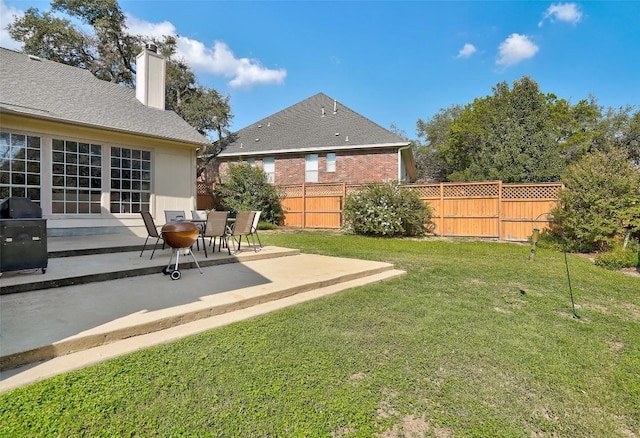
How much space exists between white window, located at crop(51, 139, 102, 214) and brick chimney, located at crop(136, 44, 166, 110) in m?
3.05

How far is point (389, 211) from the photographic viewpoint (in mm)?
11766

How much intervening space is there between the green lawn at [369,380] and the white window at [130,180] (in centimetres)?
748

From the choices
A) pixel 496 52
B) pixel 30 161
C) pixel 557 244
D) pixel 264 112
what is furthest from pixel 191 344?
pixel 496 52

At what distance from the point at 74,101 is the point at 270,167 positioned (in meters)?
10.7

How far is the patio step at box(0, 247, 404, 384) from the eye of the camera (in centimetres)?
257

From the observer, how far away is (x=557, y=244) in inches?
376

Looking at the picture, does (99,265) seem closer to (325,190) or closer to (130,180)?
(130,180)

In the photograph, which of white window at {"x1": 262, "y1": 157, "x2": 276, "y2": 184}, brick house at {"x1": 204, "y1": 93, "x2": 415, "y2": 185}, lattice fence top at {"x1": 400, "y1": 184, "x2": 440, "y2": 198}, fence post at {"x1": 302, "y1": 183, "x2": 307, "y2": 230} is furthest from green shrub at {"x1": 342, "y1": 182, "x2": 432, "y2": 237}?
white window at {"x1": 262, "y1": 157, "x2": 276, "y2": 184}

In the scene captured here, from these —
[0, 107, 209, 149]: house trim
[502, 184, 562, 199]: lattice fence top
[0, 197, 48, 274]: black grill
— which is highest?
[0, 107, 209, 149]: house trim

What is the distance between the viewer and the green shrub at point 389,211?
462 inches

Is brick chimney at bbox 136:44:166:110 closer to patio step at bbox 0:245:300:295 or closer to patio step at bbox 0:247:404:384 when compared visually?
patio step at bbox 0:245:300:295

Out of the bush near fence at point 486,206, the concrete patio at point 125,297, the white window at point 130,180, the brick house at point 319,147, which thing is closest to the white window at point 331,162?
the brick house at point 319,147

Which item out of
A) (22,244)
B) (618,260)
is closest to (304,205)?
(618,260)

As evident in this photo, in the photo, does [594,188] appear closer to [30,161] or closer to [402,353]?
[402,353]
